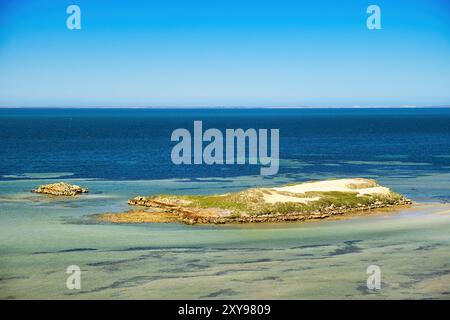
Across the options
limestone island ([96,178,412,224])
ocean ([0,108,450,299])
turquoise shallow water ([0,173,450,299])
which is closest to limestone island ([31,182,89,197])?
ocean ([0,108,450,299])

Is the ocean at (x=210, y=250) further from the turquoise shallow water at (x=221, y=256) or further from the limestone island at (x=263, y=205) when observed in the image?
the limestone island at (x=263, y=205)

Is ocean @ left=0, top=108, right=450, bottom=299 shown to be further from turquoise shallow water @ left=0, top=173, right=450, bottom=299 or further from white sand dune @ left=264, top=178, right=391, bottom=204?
white sand dune @ left=264, top=178, right=391, bottom=204

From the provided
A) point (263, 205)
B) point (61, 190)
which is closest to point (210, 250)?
point (263, 205)

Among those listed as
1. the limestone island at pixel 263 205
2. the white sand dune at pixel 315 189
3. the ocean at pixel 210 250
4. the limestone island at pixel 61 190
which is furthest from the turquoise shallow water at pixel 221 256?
the limestone island at pixel 61 190

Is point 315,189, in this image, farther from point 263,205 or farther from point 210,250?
point 210,250
